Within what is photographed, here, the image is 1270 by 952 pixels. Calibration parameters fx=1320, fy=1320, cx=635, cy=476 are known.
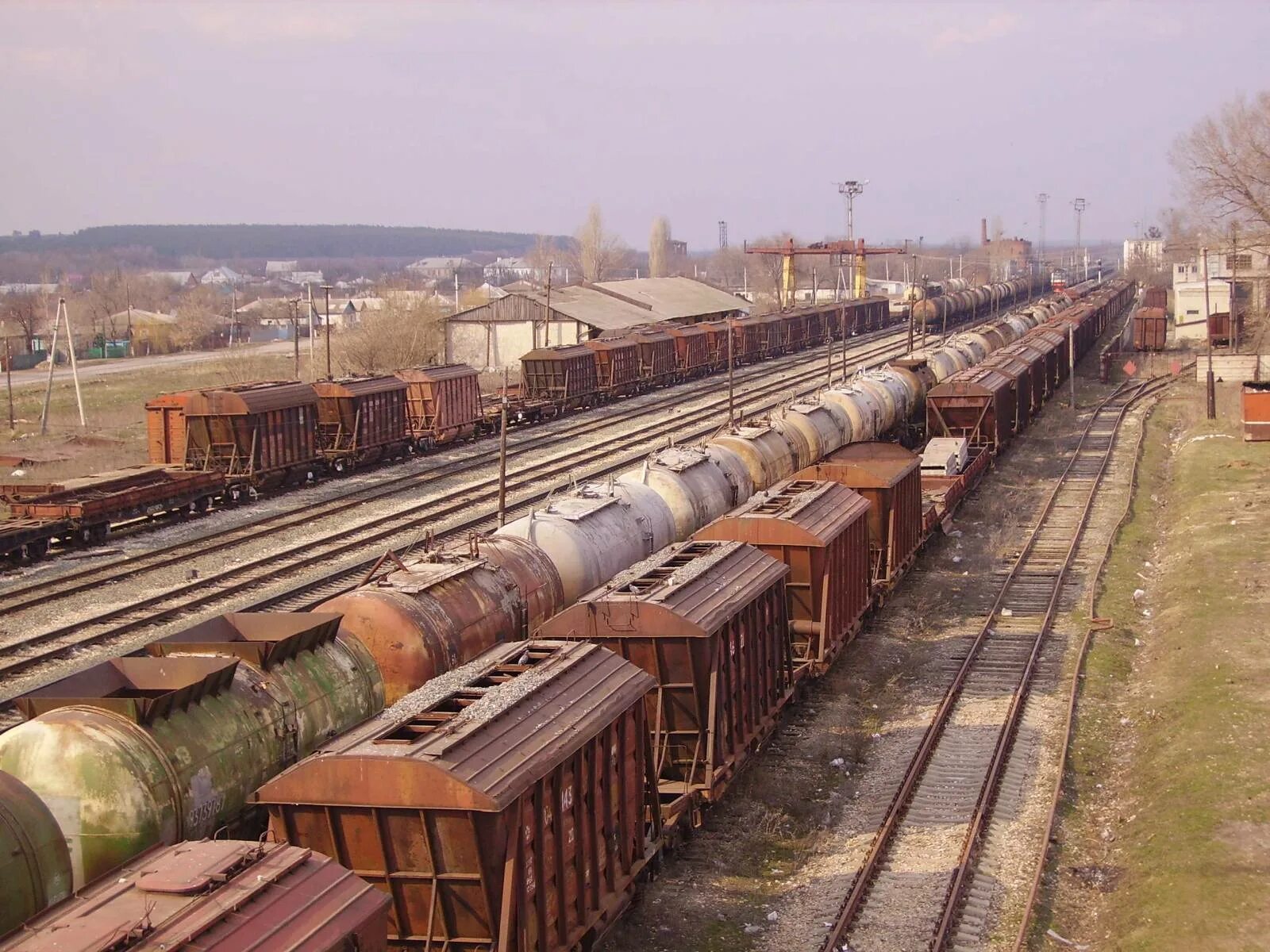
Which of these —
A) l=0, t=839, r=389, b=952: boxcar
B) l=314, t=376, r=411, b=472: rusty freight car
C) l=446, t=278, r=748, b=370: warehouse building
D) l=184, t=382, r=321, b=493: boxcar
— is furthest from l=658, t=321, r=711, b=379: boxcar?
l=0, t=839, r=389, b=952: boxcar

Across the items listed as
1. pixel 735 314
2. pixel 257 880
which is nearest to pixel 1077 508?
pixel 257 880

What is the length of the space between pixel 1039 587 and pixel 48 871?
961 inches

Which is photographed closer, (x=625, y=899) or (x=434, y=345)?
(x=625, y=899)

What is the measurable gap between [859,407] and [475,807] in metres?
29.8

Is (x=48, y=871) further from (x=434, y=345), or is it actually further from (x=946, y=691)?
(x=434, y=345)

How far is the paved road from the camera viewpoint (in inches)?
3563

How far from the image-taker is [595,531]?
20.5 m

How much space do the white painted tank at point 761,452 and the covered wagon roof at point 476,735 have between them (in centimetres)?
1464

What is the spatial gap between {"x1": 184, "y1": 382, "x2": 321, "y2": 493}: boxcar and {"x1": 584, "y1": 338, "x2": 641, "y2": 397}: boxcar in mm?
23831

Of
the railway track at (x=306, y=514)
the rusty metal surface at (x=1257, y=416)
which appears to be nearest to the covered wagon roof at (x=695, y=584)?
the railway track at (x=306, y=514)

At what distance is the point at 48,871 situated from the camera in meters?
9.70

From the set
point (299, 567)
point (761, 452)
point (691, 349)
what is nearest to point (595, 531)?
point (761, 452)

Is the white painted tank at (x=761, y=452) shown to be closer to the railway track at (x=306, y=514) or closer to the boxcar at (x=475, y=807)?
the railway track at (x=306, y=514)

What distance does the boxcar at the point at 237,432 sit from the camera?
39000mm
